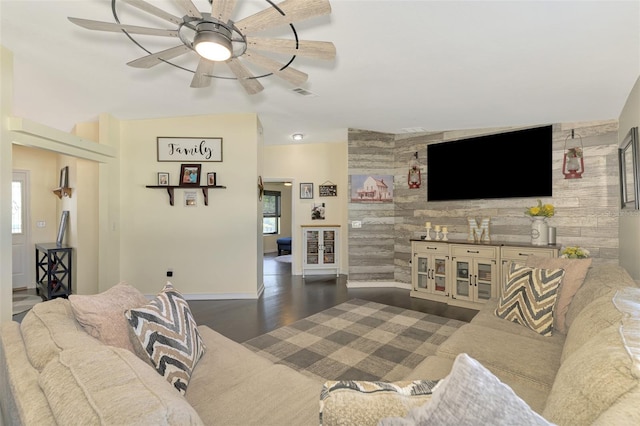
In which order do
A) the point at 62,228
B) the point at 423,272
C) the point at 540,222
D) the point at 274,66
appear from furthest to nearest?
the point at 62,228 < the point at 423,272 < the point at 540,222 < the point at 274,66

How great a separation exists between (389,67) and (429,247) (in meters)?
2.66

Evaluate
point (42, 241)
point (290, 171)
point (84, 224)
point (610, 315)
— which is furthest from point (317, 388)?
point (42, 241)

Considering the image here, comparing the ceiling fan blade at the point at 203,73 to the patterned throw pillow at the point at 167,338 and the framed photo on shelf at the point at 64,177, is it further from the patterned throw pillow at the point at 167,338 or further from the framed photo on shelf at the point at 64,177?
the framed photo on shelf at the point at 64,177

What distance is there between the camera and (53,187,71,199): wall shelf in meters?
4.61

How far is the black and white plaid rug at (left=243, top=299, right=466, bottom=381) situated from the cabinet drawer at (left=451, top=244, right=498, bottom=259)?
3.31ft

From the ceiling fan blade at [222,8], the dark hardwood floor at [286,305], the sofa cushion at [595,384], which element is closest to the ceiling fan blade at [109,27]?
the ceiling fan blade at [222,8]

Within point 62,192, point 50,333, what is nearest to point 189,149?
point 62,192

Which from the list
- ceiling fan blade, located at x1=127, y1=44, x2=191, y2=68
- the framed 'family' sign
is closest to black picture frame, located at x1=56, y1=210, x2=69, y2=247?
the framed 'family' sign

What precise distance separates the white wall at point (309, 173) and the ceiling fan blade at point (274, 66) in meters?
3.96

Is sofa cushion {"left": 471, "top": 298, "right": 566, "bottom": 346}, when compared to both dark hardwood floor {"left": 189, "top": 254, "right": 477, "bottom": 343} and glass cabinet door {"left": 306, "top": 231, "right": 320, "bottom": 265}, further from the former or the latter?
glass cabinet door {"left": 306, "top": 231, "right": 320, "bottom": 265}

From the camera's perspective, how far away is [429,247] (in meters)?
4.27

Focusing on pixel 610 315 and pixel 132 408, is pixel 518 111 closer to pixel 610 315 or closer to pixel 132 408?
pixel 610 315

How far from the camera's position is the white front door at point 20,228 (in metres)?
4.85

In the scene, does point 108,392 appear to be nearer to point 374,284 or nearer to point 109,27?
point 109,27
